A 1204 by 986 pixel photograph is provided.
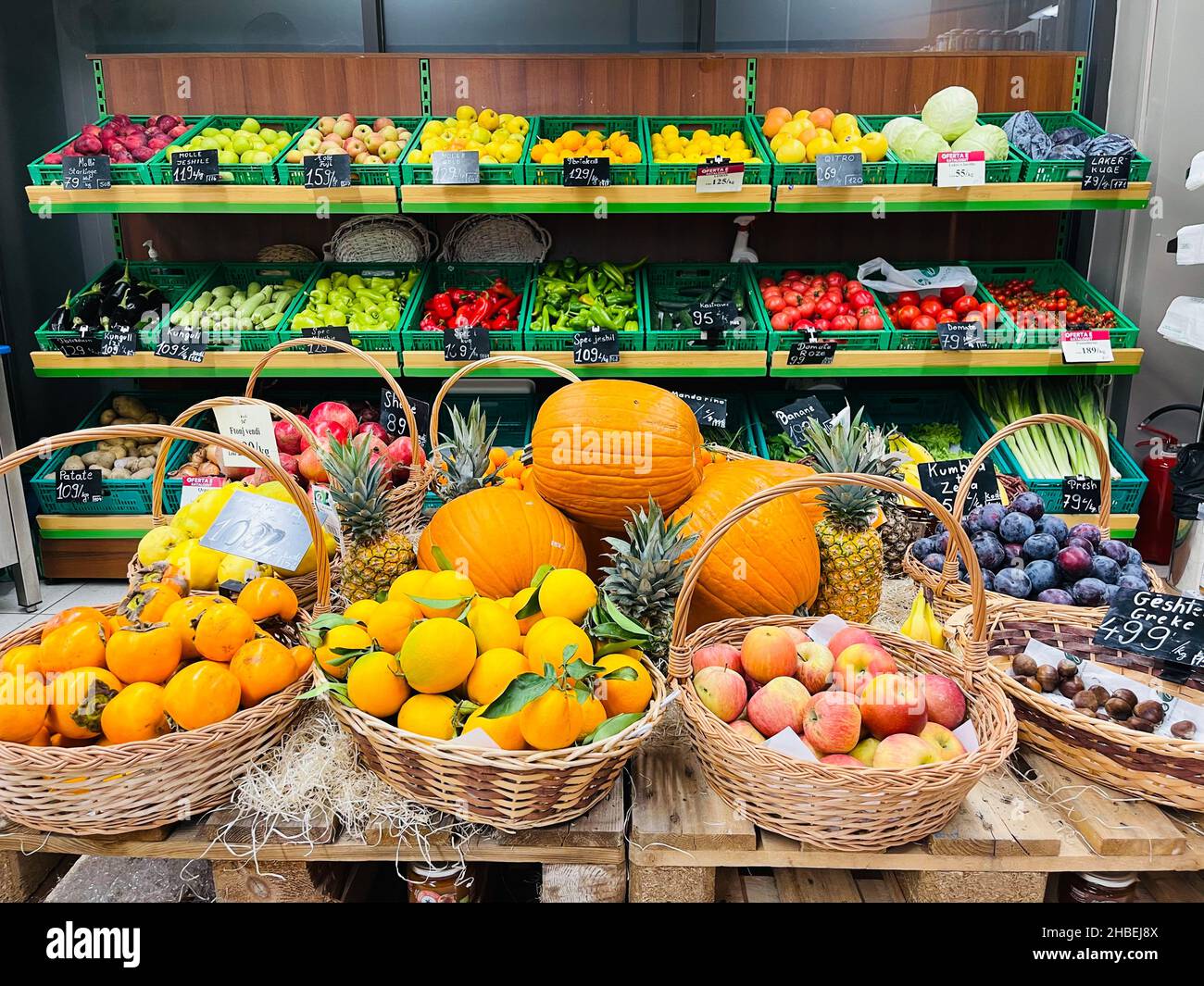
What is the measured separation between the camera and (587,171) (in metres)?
3.26

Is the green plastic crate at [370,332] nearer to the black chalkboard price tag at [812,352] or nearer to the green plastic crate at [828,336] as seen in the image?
the green plastic crate at [828,336]

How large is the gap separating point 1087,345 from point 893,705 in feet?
8.82

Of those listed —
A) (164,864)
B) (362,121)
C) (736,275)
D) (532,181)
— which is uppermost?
(362,121)

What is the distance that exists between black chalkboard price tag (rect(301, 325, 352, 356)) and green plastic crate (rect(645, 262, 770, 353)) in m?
1.19

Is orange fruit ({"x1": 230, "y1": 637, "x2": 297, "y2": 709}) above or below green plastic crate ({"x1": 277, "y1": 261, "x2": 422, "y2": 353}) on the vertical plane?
below

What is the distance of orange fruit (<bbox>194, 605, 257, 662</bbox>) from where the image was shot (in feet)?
4.61

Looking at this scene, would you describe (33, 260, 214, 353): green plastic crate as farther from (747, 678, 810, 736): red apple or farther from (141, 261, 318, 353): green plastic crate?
(747, 678, 810, 736): red apple

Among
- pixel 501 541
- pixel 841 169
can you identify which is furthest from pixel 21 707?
pixel 841 169

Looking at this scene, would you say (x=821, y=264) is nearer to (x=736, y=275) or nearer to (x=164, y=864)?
(x=736, y=275)

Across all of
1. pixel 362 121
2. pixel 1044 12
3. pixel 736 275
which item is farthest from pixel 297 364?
pixel 1044 12

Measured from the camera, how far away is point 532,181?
3.35 meters

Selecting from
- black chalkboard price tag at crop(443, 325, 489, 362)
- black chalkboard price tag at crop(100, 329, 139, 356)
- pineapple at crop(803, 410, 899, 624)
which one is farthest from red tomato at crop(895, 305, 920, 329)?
black chalkboard price tag at crop(100, 329, 139, 356)

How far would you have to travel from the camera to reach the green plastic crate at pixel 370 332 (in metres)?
3.42

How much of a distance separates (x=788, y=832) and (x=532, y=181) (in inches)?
109
